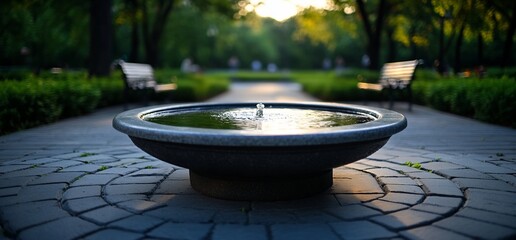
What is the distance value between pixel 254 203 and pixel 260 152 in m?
0.65

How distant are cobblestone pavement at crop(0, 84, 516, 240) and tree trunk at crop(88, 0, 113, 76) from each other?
8075mm

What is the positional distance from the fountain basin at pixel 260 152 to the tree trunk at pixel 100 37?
1016 cm

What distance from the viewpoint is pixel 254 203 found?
3.47m

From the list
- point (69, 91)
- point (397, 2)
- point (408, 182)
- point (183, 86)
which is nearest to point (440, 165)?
point (408, 182)

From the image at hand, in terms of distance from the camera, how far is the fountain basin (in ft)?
9.49

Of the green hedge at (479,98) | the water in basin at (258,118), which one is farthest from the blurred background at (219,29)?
the water in basin at (258,118)

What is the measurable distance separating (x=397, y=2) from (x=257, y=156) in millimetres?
16998

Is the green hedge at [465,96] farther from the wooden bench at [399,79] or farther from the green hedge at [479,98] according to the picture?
the wooden bench at [399,79]

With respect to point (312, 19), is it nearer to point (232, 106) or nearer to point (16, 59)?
point (232, 106)

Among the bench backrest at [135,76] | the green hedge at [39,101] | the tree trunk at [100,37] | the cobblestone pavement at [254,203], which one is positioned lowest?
the cobblestone pavement at [254,203]

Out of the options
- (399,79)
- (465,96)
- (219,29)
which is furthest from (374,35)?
(219,29)

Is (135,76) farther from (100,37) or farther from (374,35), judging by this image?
(374,35)

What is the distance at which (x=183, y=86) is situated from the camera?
1357 cm

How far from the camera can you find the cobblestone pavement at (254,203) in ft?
9.49
